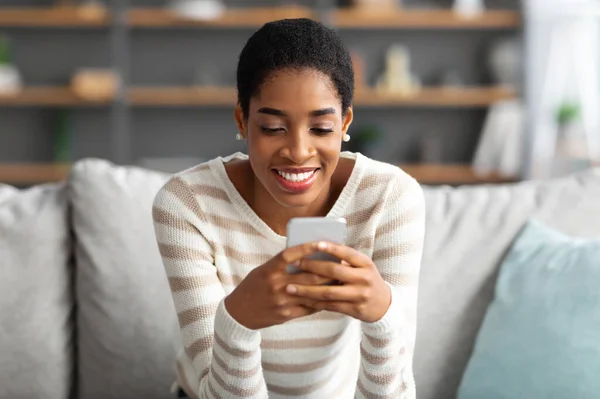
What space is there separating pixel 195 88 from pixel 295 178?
3.93m

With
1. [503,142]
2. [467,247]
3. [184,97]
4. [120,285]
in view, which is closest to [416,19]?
[503,142]

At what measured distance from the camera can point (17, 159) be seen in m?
5.20

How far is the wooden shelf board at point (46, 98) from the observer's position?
4.98 m

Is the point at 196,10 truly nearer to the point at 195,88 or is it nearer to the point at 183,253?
the point at 195,88

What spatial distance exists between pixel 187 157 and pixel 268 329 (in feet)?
12.6

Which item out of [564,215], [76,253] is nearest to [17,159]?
[76,253]

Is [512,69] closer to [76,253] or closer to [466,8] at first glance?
[466,8]

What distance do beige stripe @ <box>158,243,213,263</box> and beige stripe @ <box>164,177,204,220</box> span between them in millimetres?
58

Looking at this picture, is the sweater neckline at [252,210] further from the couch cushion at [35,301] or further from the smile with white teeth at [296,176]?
the couch cushion at [35,301]

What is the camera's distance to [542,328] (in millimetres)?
1634

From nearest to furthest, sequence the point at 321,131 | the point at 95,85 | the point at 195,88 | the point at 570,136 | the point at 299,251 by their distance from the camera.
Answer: the point at 299,251
the point at 321,131
the point at 570,136
the point at 95,85
the point at 195,88

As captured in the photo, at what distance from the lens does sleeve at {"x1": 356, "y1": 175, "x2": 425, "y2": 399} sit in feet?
4.21

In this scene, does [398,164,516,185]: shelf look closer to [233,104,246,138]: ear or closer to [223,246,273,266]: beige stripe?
[223,246,273,266]: beige stripe

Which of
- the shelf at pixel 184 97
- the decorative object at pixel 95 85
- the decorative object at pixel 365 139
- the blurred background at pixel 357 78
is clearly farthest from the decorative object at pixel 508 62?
the decorative object at pixel 95 85
